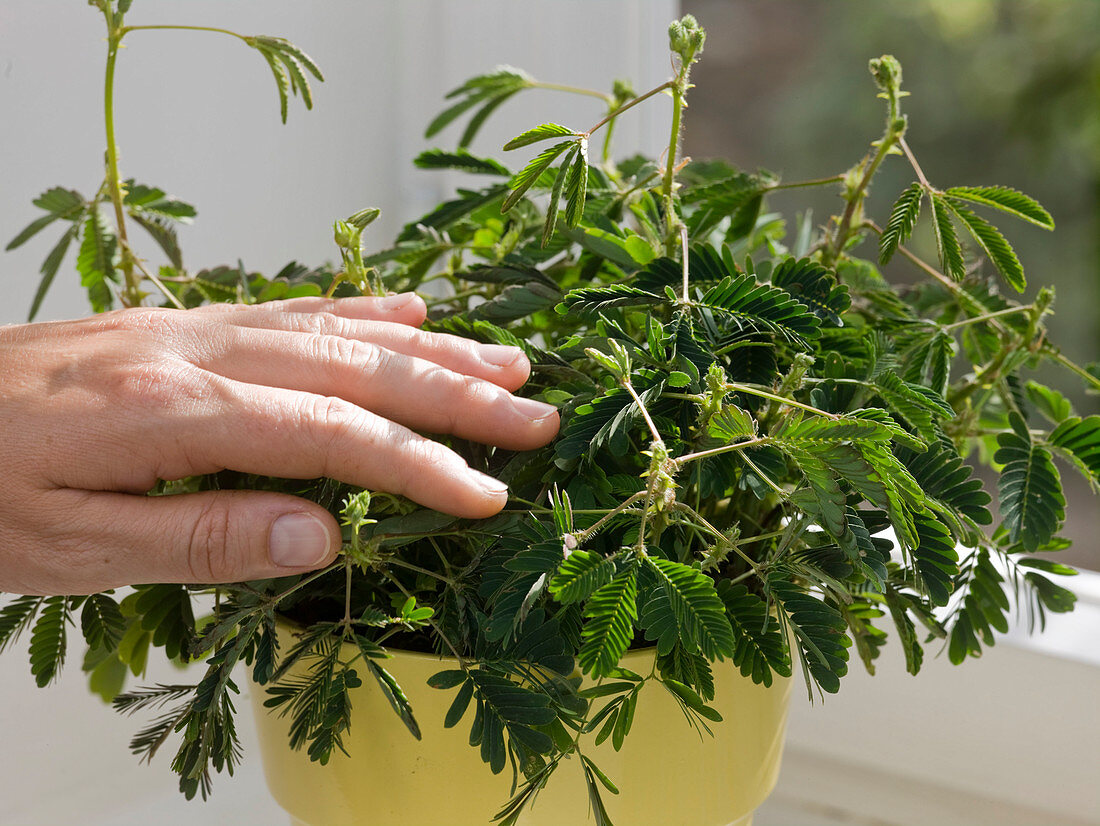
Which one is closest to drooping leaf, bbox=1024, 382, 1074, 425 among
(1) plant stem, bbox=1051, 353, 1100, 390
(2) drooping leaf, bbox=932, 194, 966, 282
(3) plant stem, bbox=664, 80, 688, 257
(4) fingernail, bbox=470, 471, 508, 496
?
(1) plant stem, bbox=1051, 353, 1100, 390

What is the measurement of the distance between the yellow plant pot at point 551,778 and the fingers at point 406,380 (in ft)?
0.33

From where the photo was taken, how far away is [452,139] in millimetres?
1127

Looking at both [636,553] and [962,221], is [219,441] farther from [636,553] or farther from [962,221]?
[962,221]

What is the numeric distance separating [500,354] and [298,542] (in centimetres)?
13

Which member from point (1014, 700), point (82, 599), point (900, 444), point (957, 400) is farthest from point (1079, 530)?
point (82, 599)

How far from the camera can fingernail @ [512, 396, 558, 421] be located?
413 millimetres

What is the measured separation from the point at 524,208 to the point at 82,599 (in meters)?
0.34

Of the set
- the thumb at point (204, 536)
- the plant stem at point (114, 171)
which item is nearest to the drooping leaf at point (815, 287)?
the thumb at point (204, 536)

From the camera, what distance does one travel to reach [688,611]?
0.34 metres

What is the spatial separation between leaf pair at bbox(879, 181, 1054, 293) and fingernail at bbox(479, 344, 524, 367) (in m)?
0.18

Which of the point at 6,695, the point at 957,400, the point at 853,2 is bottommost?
the point at 6,695

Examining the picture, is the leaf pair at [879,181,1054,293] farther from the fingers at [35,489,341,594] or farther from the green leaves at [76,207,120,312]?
the green leaves at [76,207,120,312]

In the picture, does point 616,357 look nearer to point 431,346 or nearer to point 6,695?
point 431,346

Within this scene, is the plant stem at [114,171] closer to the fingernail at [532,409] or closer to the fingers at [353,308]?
→ the fingers at [353,308]
